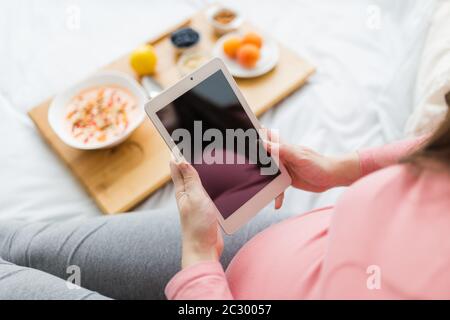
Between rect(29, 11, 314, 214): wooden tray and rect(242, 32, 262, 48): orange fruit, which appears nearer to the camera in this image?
rect(29, 11, 314, 214): wooden tray

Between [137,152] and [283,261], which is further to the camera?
[137,152]

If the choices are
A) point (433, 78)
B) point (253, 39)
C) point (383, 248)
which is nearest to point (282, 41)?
point (253, 39)

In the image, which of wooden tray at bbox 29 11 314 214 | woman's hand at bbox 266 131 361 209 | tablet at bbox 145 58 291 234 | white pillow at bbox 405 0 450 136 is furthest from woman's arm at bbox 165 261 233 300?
white pillow at bbox 405 0 450 136

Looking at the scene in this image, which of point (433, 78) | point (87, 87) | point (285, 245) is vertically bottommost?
point (433, 78)

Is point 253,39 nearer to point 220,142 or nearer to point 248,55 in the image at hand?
point 248,55

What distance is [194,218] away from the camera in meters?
0.57

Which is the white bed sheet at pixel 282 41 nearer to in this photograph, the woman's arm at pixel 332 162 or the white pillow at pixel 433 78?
the white pillow at pixel 433 78

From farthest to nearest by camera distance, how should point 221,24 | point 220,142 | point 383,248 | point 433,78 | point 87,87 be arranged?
1. point 221,24
2. point 87,87
3. point 433,78
4. point 220,142
5. point 383,248

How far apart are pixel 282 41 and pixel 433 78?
0.45 meters

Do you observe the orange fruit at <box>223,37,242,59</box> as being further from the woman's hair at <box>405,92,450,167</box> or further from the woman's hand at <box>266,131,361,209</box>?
the woman's hair at <box>405,92,450,167</box>

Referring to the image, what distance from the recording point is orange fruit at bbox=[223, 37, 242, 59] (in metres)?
1.08

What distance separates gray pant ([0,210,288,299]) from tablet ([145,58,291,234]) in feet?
0.24

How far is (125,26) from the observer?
3.94 feet
